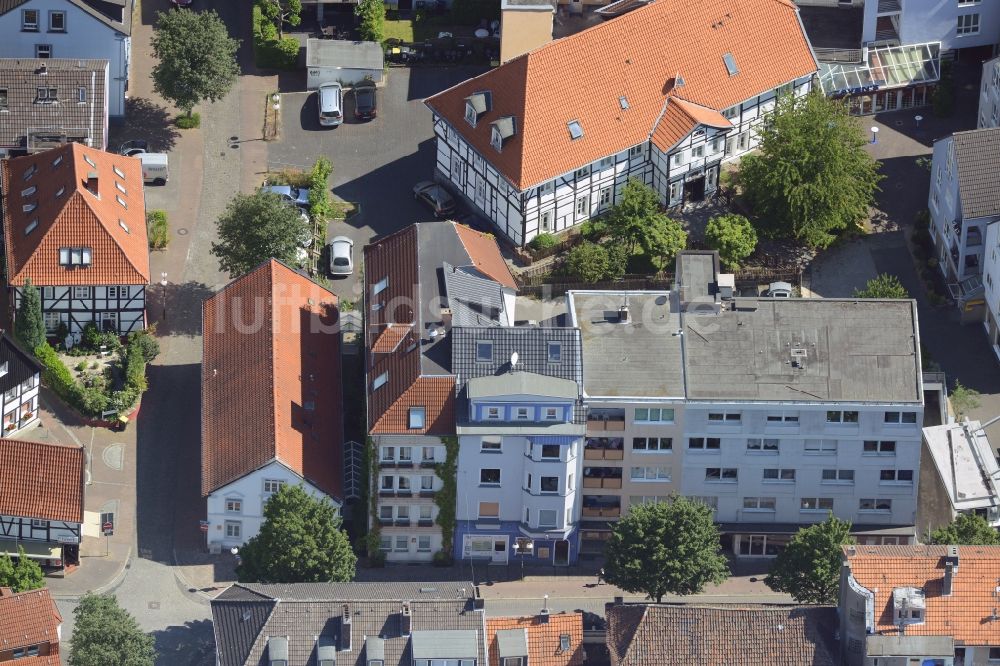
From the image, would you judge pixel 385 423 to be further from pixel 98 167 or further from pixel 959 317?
pixel 959 317

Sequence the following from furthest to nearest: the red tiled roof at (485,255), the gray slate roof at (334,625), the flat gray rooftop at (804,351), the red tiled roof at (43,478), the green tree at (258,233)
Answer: the green tree at (258,233)
the red tiled roof at (485,255)
the flat gray rooftop at (804,351)
the red tiled roof at (43,478)
the gray slate roof at (334,625)

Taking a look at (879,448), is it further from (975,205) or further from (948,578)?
(975,205)

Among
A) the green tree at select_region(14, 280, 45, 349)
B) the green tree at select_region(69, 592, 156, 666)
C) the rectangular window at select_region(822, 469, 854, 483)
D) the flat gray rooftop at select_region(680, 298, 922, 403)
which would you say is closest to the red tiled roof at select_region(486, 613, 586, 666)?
the flat gray rooftop at select_region(680, 298, 922, 403)

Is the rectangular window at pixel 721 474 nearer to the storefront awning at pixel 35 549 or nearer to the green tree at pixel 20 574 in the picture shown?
the storefront awning at pixel 35 549

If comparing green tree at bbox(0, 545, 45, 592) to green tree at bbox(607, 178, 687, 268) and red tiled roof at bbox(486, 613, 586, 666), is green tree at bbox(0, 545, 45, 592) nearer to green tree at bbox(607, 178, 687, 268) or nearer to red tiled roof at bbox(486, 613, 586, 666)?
red tiled roof at bbox(486, 613, 586, 666)

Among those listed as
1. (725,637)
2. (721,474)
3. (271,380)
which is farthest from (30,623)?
(721,474)

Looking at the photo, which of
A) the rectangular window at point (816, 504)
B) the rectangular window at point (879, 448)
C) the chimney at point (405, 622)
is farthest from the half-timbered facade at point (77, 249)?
the rectangular window at point (879, 448)
